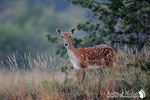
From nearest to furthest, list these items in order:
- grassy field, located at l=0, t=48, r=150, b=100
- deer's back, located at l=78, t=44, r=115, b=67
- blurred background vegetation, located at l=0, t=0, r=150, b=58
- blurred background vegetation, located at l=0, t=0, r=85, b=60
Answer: grassy field, located at l=0, t=48, r=150, b=100 < deer's back, located at l=78, t=44, r=115, b=67 < blurred background vegetation, located at l=0, t=0, r=150, b=58 < blurred background vegetation, located at l=0, t=0, r=85, b=60

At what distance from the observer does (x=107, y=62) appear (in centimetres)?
1145

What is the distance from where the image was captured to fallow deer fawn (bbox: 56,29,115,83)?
35.9 feet

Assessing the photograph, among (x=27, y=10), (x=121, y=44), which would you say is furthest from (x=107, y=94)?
(x=27, y=10)

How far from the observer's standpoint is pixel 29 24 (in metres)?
61.4

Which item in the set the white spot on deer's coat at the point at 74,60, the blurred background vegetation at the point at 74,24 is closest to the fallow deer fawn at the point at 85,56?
the white spot on deer's coat at the point at 74,60

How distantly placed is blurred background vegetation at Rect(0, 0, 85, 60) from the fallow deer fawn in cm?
3031

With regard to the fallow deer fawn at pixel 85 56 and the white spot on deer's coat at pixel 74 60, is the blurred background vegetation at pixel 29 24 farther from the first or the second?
the white spot on deer's coat at pixel 74 60

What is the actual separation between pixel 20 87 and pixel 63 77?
2.08 metres

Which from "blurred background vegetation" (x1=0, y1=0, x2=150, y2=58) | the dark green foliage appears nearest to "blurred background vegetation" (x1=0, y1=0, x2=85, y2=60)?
"blurred background vegetation" (x1=0, y1=0, x2=150, y2=58)

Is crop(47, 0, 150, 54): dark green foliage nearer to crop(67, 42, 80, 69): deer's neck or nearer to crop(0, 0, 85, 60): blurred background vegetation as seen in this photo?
crop(67, 42, 80, 69): deer's neck

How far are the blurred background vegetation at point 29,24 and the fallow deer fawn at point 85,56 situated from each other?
1193 inches

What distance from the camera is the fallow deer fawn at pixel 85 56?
10.9 m

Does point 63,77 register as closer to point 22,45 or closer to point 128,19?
point 128,19

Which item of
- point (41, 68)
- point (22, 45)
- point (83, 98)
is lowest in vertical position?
point (22, 45)
